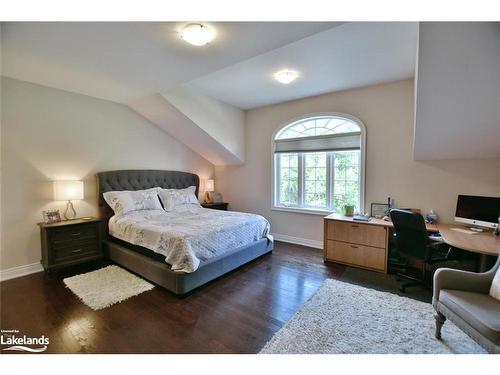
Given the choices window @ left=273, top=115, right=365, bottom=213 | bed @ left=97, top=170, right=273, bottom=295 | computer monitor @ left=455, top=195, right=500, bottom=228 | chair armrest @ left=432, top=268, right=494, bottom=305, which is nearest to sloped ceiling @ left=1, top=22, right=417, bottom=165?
window @ left=273, top=115, right=365, bottom=213

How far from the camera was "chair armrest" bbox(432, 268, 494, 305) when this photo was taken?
1.71m

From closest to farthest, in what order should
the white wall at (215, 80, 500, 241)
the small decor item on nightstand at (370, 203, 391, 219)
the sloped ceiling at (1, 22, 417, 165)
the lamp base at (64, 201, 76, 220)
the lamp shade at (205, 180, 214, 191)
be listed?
1. the sloped ceiling at (1, 22, 417, 165)
2. the white wall at (215, 80, 500, 241)
3. the lamp base at (64, 201, 76, 220)
4. the small decor item on nightstand at (370, 203, 391, 219)
5. the lamp shade at (205, 180, 214, 191)

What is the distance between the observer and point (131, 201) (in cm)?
352

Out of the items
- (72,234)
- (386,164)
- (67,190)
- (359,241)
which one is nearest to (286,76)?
(386,164)

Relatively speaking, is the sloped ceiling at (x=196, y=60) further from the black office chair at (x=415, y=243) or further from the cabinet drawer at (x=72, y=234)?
the cabinet drawer at (x=72, y=234)

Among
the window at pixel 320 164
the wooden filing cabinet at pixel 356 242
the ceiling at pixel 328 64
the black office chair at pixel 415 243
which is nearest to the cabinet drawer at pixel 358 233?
the wooden filing cabinet at pixel 356 242

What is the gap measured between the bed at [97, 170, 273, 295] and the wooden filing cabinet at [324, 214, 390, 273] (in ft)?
3.15

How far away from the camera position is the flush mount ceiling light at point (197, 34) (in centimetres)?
181

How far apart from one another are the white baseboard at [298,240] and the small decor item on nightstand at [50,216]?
3.53 m

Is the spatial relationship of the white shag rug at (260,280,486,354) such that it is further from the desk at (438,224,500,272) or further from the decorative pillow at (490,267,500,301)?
the desk at (438,224,500,272)

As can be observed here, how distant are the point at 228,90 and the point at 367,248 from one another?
3.23 m

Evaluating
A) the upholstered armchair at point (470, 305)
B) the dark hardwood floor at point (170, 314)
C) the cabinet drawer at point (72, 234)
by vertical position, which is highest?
the cabinet drawer at point (72, 234)
